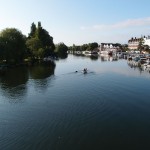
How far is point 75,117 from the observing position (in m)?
32.8

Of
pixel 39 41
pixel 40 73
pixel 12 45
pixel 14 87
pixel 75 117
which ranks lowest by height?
pixel 75 117

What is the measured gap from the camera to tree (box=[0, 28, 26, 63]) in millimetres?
86312

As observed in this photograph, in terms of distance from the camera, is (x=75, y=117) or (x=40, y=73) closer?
(x=75, y=117)

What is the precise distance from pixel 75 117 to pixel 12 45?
206 feet

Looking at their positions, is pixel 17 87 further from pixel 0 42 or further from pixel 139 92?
pixel 0 42

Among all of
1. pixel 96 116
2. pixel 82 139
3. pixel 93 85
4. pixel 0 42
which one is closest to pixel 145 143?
pixel 82 139

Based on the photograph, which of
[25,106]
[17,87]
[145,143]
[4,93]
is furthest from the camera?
[17,87]

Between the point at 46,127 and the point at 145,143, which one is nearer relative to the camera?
the point at 145,143

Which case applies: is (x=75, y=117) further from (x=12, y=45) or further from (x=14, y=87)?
(x=12, y=45)

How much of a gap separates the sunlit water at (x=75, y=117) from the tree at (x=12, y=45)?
36730 mm

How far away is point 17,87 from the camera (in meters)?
52.7

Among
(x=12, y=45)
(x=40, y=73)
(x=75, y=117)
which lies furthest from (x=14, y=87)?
(x=12, y=45)

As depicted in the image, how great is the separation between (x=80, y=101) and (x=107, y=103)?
4.58 metres

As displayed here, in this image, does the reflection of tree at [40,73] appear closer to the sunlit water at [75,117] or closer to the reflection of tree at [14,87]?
the reflection of tree at [14,87]
